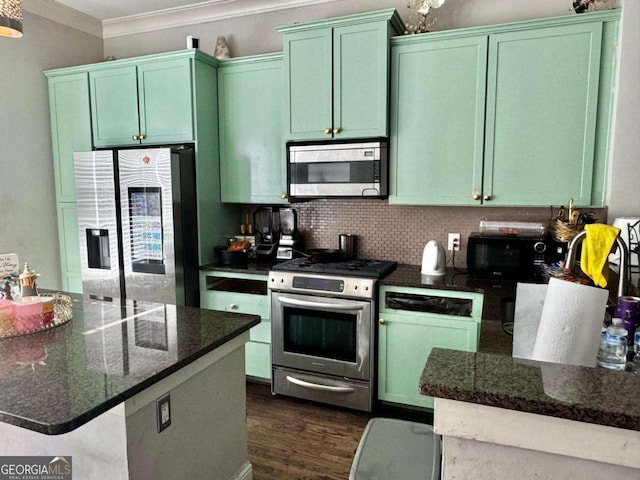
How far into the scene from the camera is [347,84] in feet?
9.22

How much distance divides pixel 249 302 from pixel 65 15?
2832 millimetres

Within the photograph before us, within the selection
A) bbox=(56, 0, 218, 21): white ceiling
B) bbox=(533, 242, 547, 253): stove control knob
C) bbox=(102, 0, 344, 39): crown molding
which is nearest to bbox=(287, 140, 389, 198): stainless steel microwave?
bbox=(533, 242, 547, 253): stove control knob

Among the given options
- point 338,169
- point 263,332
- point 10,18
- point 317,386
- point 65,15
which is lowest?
point 317,386

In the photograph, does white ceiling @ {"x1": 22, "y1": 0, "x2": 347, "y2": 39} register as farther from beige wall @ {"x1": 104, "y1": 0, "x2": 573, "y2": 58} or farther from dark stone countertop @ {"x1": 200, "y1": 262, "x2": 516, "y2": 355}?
dark stone countertop @ {"x1": 200, "y1": 262, "x2": 516, "y2": 355}

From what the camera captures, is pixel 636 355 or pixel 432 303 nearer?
pixel 636 355

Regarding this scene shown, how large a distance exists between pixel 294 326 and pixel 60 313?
1.43 m

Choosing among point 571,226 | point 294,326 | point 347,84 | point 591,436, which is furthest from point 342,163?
point 591,436

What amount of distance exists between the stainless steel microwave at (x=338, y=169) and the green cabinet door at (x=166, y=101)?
2.60 feet

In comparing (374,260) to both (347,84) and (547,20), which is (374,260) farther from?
(547,20)

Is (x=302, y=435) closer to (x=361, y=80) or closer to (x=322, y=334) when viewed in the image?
(x=322, y=334)

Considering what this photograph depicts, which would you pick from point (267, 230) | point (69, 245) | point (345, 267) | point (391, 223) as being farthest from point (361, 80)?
point (69, 245)

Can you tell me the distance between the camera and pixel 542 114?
99.4 inches

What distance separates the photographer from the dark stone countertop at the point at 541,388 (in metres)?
0.73

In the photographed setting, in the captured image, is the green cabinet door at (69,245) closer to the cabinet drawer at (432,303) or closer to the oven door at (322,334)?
the oven door at (322,334)
